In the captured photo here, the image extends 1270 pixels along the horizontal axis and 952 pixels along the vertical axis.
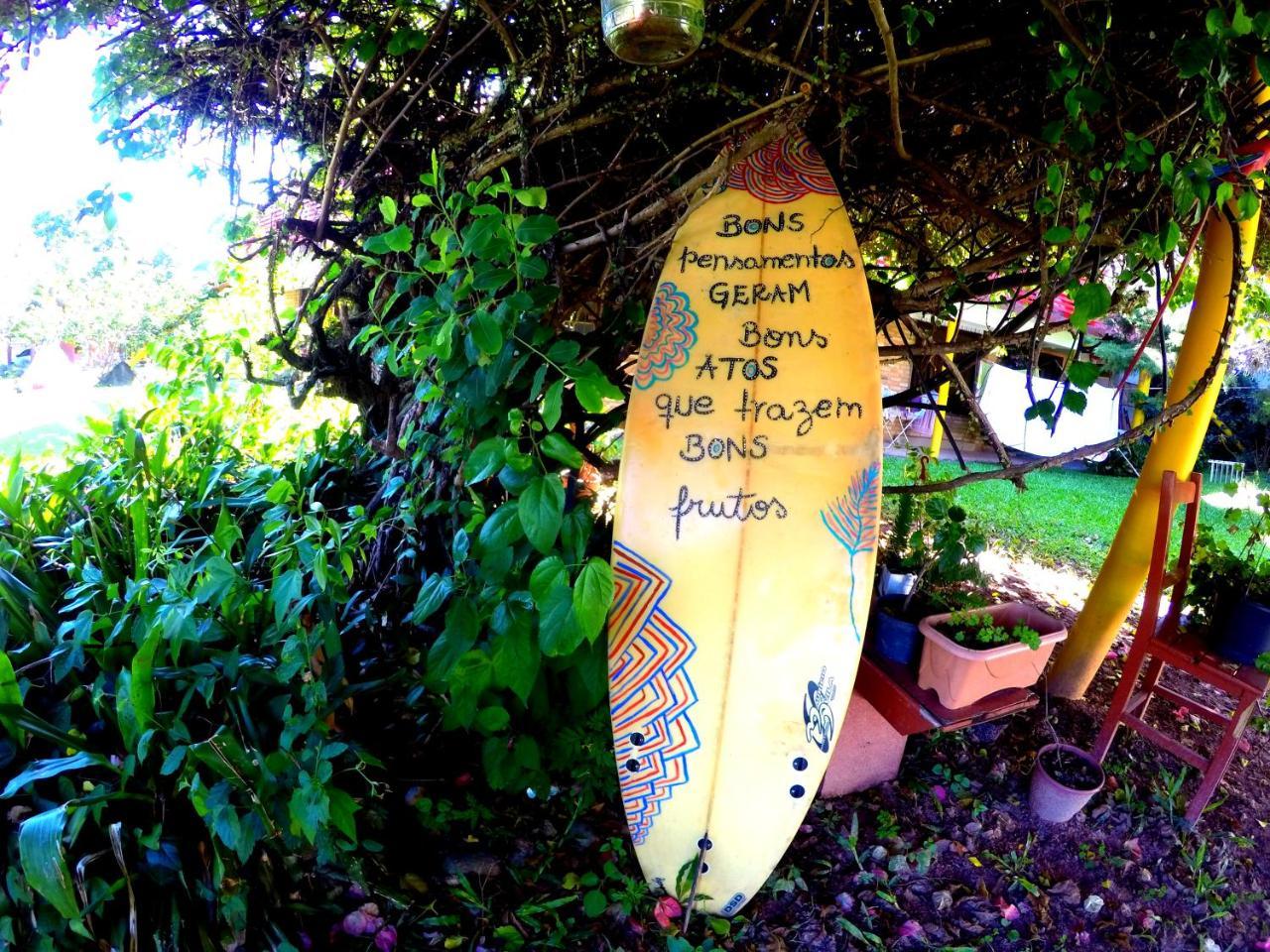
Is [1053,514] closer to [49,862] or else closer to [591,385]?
[591,385]

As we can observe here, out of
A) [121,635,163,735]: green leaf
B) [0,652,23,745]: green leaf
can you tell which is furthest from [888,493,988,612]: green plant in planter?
[0,652,23,745]: green leaf

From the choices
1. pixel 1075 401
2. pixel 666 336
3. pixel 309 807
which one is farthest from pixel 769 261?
pixel 309 807

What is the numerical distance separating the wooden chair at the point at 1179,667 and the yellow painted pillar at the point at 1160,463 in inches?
7.2

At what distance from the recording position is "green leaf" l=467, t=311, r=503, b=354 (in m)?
1.48

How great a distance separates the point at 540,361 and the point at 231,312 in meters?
2.30

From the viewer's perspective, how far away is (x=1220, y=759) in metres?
2.31

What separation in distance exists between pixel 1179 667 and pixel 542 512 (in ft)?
7.85

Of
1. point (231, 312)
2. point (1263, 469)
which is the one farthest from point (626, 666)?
point (1263, 469)

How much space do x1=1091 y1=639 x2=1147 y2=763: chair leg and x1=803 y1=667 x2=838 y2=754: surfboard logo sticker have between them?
1212 mm

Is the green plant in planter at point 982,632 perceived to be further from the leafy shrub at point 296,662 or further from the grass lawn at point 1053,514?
the grass lawn at point 1053,514

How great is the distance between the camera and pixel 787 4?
5.27 ft

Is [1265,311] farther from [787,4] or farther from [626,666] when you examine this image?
[626,666]

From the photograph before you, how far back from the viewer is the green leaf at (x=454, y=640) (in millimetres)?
1673

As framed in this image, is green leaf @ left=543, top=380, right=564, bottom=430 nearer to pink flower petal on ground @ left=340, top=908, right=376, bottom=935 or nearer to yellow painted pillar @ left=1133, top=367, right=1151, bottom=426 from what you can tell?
pink flower petal on ground @ left=340, top=908, right=376, bottom=935
